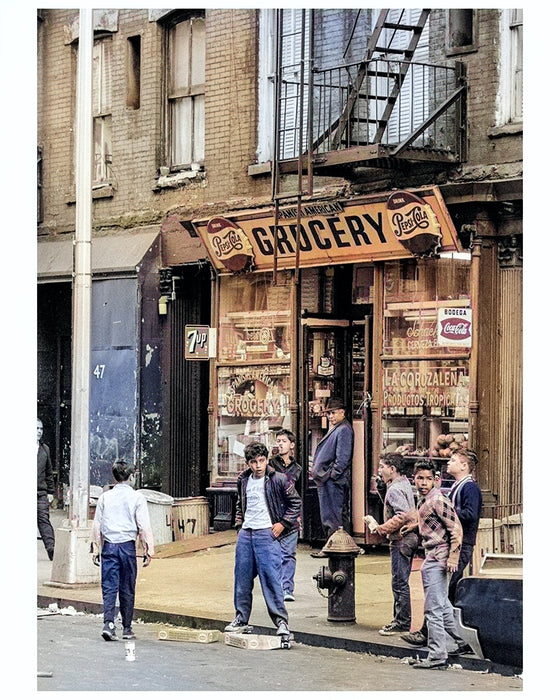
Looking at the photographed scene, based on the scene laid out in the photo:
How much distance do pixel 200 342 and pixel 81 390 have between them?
14.4 feet

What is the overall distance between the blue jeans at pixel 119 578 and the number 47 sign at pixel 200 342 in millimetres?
7040

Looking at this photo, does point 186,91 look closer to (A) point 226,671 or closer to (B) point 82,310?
(B) point 82,310

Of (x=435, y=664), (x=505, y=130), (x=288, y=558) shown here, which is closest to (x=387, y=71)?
(x=505, y=130)

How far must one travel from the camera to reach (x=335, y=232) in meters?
16.9

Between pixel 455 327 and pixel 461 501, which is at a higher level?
pixel 455 327

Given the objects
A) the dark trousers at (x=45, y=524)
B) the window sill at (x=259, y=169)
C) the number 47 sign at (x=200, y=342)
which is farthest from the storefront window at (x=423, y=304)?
the dark trousers at (x=45, y=524)

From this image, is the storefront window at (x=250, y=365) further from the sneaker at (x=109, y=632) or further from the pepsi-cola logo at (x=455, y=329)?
the sneaker at (x=109, y=632)

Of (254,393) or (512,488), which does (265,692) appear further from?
(254,393)

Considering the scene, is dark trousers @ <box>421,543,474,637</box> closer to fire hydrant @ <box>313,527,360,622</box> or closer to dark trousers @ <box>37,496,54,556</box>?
fire hydrant @ <box>313,527,360,622</box>

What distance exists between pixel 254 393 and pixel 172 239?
→ 2.56 meters

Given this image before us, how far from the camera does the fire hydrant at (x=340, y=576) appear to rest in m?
12.1

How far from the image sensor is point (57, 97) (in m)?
20.9

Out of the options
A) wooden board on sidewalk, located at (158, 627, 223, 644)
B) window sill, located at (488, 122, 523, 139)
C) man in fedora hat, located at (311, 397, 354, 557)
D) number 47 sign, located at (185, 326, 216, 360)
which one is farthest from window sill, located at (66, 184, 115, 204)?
wooden board on sidewalk, located at (158, 627, 223, 644)

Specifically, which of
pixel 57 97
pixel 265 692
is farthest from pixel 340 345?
pixel 265 692
